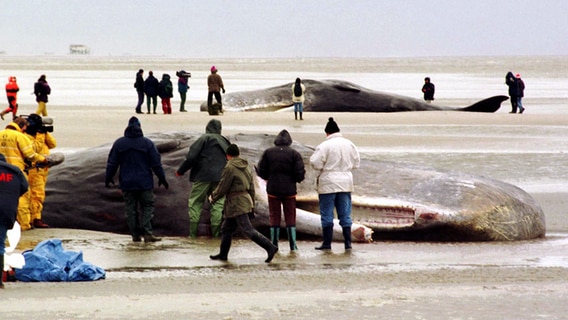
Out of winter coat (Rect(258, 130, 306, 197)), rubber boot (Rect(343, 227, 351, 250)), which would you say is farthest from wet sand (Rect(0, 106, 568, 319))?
winter coat (Rect(258, 130, 306, 197))

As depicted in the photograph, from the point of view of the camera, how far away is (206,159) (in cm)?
1241

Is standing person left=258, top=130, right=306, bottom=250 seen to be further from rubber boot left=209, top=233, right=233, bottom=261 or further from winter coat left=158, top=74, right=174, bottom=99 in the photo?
winter coat left=158, top=74, right=174, bottom=99

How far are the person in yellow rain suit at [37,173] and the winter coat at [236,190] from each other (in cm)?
259

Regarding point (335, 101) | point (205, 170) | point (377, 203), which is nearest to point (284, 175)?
point (205, 170)

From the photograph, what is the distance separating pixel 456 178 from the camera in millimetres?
13086

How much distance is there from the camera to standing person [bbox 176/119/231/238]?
12359 millimetres

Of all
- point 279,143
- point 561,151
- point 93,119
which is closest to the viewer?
point 279,143

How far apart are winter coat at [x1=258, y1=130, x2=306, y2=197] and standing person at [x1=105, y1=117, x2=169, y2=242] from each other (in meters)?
1.21

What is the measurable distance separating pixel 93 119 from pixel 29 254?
67.9 ft

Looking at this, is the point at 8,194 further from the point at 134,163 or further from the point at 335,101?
the point at 335,101

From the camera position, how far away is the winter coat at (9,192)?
917cm

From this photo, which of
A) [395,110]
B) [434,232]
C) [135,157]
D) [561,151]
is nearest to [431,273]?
[434,232]

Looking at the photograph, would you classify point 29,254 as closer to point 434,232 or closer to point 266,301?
point 266,301

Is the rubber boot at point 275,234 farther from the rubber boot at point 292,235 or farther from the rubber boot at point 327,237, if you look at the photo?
the rubber boot at point 327,237
